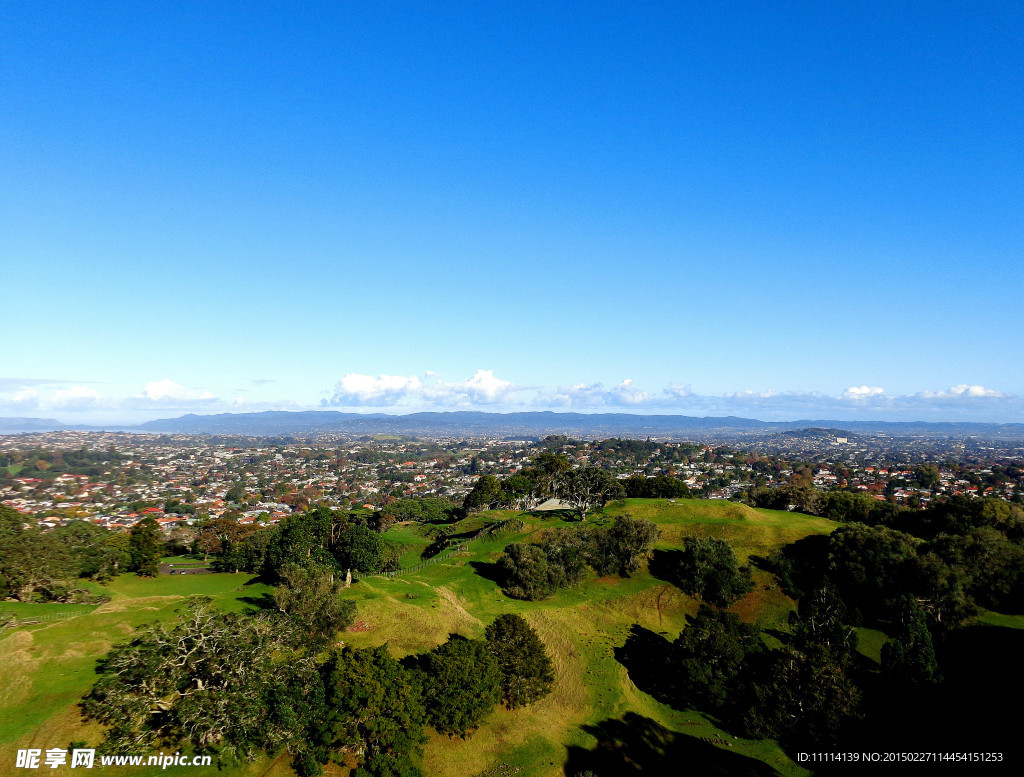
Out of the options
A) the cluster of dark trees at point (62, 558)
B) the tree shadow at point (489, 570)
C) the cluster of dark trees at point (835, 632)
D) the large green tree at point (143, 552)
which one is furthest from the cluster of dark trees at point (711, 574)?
the large green tree at point (143, 552)

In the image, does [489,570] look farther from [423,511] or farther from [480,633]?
[423,511]

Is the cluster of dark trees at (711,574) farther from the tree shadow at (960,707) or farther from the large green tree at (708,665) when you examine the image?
A: the tree shadow at (960,707)

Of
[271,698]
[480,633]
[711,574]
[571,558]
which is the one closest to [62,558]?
[271,698]

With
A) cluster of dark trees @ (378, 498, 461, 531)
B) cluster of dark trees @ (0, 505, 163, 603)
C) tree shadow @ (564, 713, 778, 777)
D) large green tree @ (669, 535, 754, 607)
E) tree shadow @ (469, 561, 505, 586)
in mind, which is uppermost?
cluster of dark trees @ (0, 505, 163, 603)

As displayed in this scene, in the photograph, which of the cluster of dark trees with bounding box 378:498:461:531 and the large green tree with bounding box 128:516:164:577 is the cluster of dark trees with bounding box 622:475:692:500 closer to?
the cluster of dark trees with bounding box 378:498:461:531

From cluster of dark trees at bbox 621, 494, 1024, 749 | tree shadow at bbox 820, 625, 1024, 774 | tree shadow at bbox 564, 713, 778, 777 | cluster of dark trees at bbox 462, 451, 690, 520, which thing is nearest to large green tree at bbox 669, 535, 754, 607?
cluster of dark trees at bbox 621, 494, 1024, 749

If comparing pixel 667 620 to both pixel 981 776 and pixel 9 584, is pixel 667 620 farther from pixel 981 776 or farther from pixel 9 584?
pixel 9 584

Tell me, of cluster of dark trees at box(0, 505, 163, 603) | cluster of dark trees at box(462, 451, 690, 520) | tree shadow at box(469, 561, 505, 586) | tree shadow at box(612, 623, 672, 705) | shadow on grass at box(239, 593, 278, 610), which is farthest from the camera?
cluster of dark trees at box(462, 451, 690, 520)
